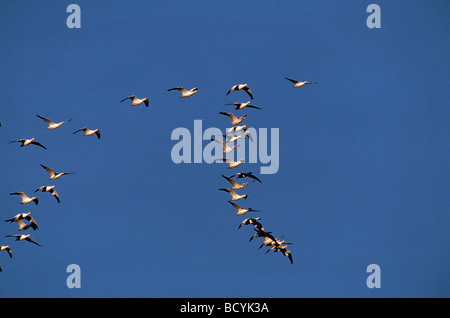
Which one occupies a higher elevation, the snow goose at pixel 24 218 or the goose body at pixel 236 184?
the goose body at pixel 236 184

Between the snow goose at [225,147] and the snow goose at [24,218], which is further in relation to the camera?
the snow goose at [225,147]

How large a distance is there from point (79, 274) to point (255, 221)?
2293 cm

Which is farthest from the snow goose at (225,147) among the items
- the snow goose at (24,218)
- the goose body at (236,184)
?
the snow goose at (24,218)

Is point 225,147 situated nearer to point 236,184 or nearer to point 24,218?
point 236,184

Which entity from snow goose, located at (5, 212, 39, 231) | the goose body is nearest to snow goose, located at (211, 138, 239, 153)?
the goose body

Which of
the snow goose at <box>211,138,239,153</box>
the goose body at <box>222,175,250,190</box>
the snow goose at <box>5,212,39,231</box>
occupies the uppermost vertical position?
the snow goose at <box>211,138,239,153</box>

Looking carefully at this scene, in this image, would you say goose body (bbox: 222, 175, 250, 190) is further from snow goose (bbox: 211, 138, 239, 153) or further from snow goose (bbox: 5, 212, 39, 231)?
snow goose (bbox: 5, 212, 39, 231)

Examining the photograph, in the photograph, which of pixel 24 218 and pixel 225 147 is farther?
pixel 225 147

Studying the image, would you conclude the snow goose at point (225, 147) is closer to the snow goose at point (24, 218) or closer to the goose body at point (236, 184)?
the goose body at point (236, 184)

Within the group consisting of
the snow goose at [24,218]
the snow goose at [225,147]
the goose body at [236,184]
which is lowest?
the snow goose at [24,218]

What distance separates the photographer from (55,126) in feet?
223

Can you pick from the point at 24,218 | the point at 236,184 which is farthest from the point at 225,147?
the point at 24,218
